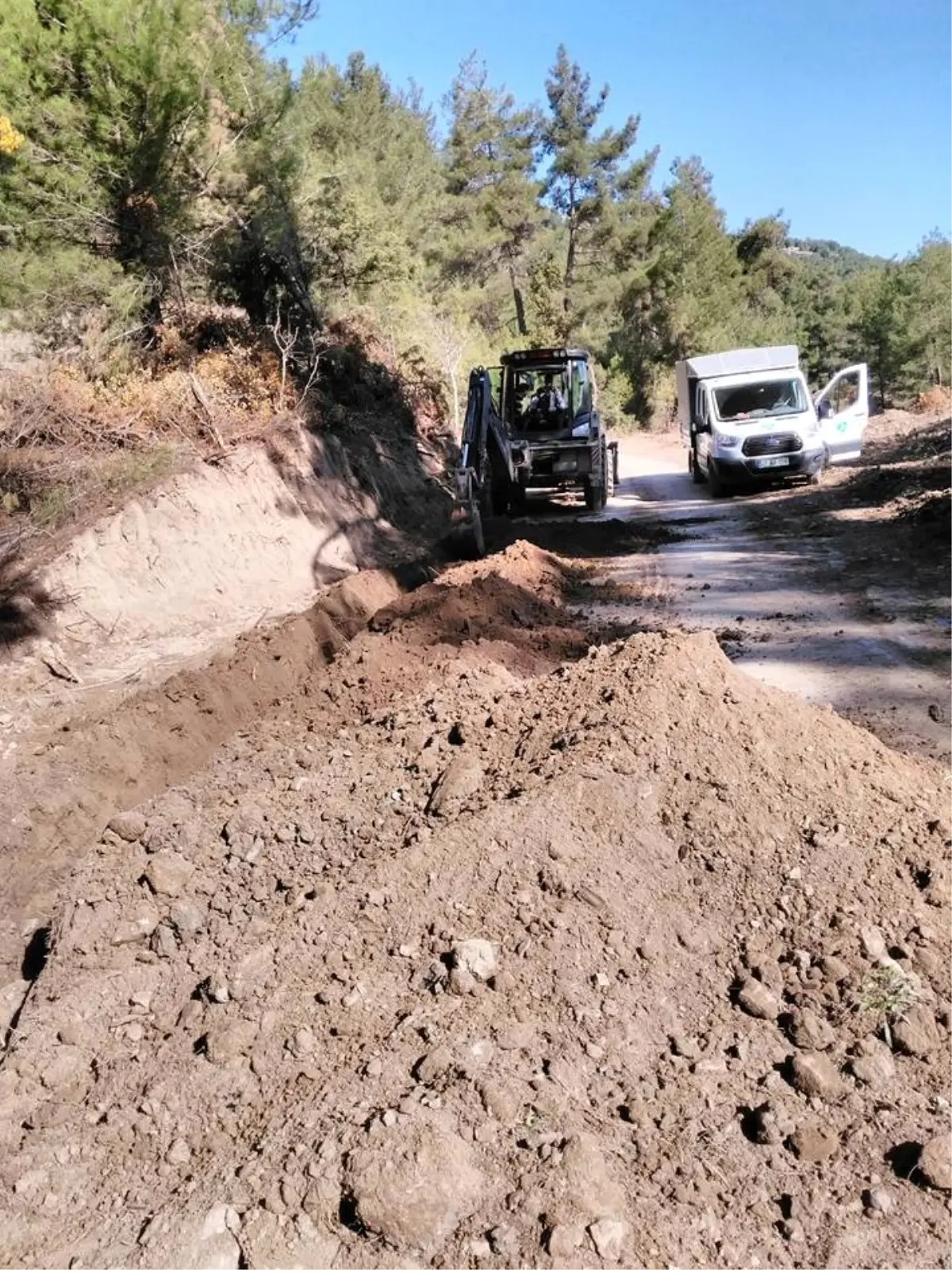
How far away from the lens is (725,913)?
147 inches

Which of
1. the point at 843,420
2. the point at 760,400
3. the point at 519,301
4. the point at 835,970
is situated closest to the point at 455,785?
the point at 835,970

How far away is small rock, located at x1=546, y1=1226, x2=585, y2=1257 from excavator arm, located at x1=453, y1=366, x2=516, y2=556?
394 inches

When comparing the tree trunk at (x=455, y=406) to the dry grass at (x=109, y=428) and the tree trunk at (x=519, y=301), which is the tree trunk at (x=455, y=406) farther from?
the tree trunk at (x=519, y=301)

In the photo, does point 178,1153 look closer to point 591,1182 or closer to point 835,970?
point 591,1182

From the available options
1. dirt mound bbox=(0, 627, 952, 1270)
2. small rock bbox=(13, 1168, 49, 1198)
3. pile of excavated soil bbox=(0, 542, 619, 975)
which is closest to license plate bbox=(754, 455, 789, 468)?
pile of excavated soil bbox=(0, 542, 619, 975)

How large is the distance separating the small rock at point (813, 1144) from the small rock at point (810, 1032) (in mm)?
350

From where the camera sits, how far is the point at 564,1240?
2504 millimetres

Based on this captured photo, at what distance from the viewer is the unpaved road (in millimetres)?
6289

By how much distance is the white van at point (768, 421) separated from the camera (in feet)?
53.4

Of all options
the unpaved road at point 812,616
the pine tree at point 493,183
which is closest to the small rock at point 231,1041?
the unpaved road at point 812,616

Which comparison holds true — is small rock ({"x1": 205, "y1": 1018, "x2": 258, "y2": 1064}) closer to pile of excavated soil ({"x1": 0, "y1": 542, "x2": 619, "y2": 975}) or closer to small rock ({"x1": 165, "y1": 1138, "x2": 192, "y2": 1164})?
small rock ({"x1": 165, "y1": 1138, "x2": 192, "y2": 1164})

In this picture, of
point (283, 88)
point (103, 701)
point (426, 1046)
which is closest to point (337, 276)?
point (283, 88)

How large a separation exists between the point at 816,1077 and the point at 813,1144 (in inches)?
9.6

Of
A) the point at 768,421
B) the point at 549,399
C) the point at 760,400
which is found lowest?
the point at 768,421
